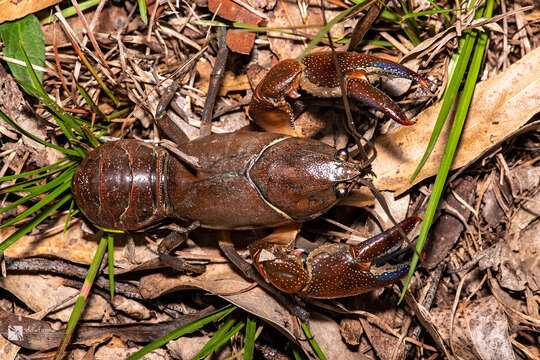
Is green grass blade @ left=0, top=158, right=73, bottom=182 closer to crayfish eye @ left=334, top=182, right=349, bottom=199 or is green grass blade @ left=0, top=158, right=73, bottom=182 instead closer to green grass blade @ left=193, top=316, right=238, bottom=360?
green grass blade @ left=193, top=316, right=238, bottom=360

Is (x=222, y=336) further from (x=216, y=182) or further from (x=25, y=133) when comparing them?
(x=25, y=133)

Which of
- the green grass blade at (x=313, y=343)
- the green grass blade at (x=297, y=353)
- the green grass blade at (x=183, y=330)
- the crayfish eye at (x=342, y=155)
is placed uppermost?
the crayfish eye at (x=342, y=155)

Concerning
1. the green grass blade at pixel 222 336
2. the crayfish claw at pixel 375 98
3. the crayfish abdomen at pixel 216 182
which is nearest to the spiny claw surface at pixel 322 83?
the crayfish claw at pixel 375 98

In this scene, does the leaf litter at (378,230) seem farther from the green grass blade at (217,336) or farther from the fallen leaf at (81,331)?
the green grass blade at (217,336)

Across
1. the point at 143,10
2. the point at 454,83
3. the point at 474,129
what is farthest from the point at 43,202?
the point at 474,129

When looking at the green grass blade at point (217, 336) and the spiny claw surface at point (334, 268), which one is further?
the green grass blade at point (217, 336)
